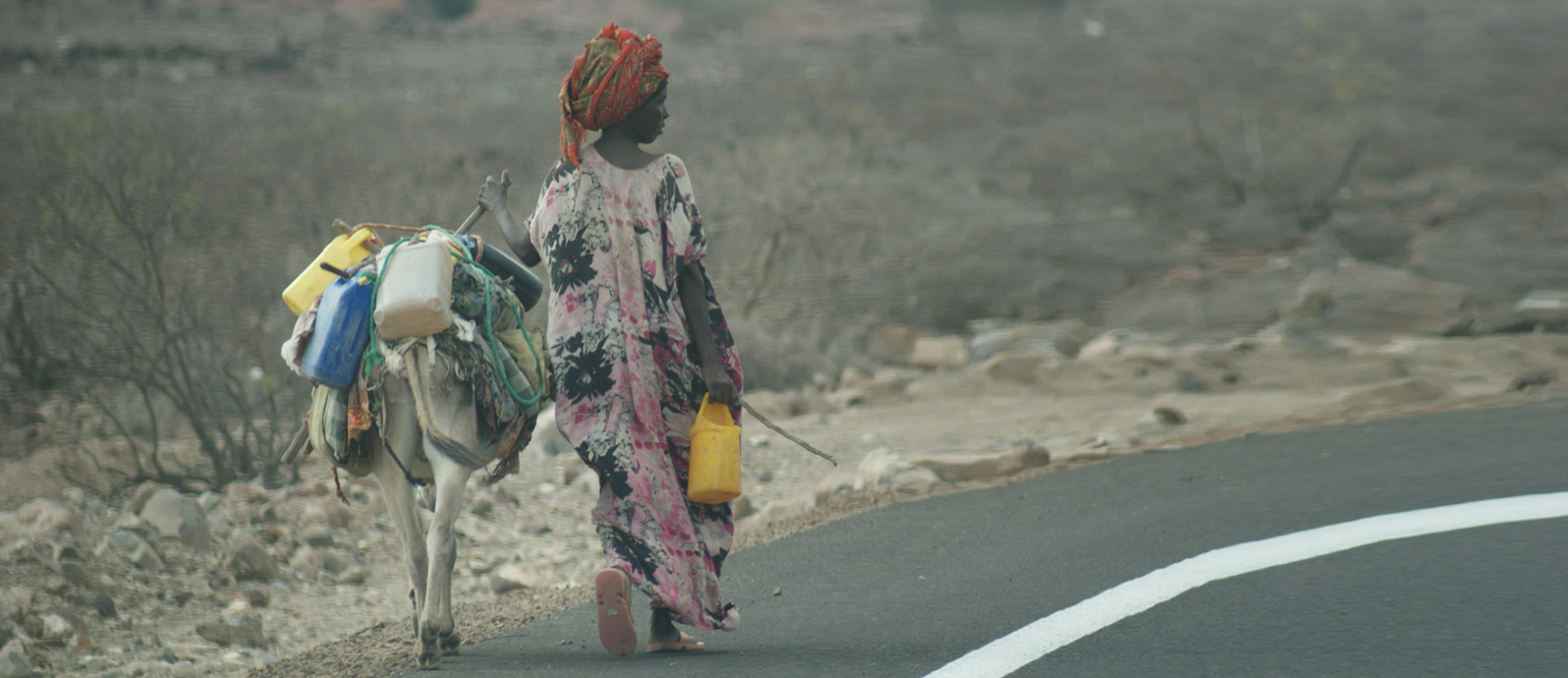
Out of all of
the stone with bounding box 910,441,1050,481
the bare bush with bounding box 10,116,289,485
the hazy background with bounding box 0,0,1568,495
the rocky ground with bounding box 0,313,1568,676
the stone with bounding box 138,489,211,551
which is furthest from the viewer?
the hazy background with bounding box 0,0,1568,495

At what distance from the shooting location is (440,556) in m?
4.54

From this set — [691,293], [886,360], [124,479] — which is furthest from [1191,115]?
[691,293]

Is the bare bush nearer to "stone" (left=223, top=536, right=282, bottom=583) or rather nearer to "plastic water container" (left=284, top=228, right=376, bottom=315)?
"stone" (left=223, top=536, right=282, bottom=583)

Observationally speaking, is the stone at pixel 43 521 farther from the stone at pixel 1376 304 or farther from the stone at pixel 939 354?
the stone at pixel 1376 304

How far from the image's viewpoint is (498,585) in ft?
25.1

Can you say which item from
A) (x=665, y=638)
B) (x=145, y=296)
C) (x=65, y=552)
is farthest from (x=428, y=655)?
(x=145, y=296)

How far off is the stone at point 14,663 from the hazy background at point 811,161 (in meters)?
4.48

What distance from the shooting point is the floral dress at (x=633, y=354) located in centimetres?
468

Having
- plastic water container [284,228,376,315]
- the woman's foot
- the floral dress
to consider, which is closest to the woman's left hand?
the floral dress

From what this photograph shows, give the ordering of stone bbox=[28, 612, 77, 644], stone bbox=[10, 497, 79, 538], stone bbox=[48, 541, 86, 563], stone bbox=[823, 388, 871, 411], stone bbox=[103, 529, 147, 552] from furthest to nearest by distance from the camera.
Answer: stone bbox=[823, 388, 871, 411] < stone bbox=[10, 497, 79, 538] < stone bbox=[103, 529, 147, 552] < stone bbox=[48, 541, 86, 563] < stone bbox=[28, 612, 77, 644]

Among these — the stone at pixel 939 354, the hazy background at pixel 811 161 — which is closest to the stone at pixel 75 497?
the hazy background at pixel 811 161

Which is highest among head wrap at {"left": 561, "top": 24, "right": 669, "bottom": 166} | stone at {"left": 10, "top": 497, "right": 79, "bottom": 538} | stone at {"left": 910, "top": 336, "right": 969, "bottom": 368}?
head wrap at {"left": 561, "top": 24, "right": 669, "bottom": 166}

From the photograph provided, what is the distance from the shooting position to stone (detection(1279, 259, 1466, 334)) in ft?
55.6

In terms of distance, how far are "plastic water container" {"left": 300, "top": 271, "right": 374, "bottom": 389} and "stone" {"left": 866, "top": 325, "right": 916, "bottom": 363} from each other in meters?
13.4
